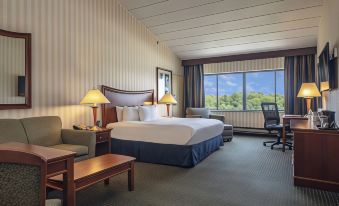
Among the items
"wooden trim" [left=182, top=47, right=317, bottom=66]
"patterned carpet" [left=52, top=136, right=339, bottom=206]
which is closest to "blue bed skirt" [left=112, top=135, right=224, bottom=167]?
"patterned carpet" [left=52, top=136, right=339, bottom=206]

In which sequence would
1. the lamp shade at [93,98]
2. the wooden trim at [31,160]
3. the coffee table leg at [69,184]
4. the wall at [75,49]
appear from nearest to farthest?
the wooden trim at [31,160]
the coffee table leg at [69,184]
the wall at [75,49]
the lamp shade at [93,98]

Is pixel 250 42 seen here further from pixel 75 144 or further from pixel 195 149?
pixel 75 144

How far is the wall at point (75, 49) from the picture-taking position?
3.71 m

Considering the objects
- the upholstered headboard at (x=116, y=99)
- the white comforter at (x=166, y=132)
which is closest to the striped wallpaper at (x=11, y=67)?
the upholstered headboard at (x=116, y=99)

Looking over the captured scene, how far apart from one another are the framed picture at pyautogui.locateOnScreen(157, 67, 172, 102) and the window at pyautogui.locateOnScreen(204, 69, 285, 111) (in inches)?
57.3

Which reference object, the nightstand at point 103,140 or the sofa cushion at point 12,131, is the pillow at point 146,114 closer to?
the nightstand at point 103,140

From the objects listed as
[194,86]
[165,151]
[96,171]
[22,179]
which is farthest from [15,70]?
[194,86]

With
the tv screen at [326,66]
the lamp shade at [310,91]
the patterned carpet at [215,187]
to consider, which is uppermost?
the tv screen at [326,66]

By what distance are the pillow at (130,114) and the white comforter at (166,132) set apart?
0.33 metres

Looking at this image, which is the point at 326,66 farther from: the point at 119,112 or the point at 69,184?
the point at 69,184

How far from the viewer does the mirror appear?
3.33 m

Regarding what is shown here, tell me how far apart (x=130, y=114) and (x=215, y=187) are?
269cm

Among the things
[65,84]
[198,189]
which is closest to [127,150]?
[65,84]

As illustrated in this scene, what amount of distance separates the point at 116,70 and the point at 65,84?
139 cm
